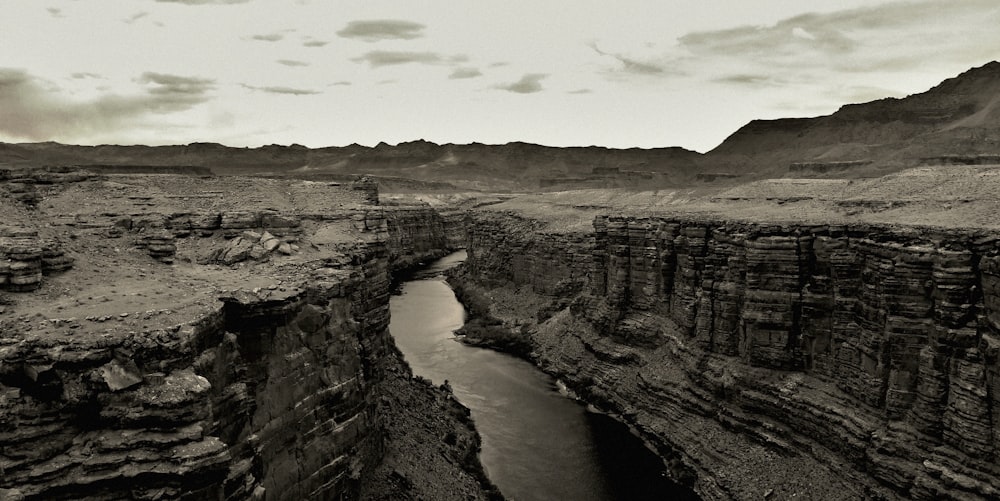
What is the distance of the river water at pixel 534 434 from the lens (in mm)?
36656

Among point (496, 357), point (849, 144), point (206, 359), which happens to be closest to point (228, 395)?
point (206, 359)

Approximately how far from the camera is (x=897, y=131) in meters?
107

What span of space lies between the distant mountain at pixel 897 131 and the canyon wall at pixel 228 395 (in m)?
58.1

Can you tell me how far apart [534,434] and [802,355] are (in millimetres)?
16994

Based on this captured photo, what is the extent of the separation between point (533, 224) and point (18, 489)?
69788 millimetres

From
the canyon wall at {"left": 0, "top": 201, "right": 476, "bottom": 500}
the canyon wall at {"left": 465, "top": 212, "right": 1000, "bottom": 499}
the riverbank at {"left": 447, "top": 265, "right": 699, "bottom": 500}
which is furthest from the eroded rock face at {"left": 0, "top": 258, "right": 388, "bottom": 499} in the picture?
the canyon wall at {"left": 465, "top": 212, "right": 1000, "bottom": 499}

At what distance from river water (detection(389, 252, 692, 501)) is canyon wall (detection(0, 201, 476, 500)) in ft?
12.0

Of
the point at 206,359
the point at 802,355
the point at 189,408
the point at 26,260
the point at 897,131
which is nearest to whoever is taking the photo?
the point at 189,408

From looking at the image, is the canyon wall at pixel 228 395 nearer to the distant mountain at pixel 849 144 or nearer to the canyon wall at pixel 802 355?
the canyon wall at pixel 802 355

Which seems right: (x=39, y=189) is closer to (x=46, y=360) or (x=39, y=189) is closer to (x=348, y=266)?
(x=348, y=266)

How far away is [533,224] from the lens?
8181 centimetres

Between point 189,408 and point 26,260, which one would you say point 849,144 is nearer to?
point 189,408

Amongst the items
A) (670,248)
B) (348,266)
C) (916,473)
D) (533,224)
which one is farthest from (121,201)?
(533,224)

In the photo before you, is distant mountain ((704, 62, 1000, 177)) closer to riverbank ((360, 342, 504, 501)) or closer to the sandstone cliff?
riverbank ((360, 342, 504, 501))
